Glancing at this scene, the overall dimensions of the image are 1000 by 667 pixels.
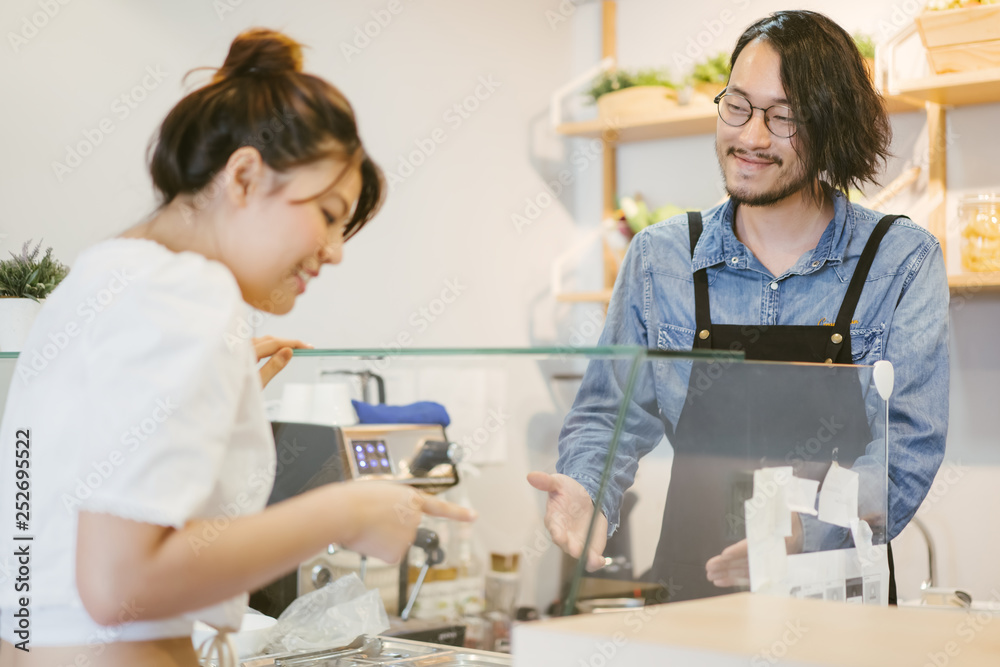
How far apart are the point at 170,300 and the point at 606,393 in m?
0.31

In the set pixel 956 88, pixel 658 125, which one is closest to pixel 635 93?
pixel 658 125

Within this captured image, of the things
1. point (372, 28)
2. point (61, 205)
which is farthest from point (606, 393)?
point (372, 28)

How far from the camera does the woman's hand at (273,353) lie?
0.84m

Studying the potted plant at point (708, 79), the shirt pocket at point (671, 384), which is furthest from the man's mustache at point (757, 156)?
the potted plant at point (708, 79)

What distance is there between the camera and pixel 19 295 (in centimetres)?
143

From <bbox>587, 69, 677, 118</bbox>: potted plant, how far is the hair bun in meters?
2.19

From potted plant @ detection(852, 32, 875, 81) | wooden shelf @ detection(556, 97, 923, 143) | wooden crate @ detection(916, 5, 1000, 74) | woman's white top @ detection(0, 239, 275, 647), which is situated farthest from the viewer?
wooden shelf @ detection(556, 97, 923, 143)

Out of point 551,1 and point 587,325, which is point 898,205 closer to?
point 587,325

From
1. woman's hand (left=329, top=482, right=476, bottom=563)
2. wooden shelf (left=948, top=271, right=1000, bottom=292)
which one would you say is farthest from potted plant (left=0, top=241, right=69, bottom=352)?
wooden shelf (left=948, top=271, right=1000, bottom=292)

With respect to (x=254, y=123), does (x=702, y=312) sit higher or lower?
lower

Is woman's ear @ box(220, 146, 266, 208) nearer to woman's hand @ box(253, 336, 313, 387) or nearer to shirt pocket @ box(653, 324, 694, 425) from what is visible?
woman's hand @ box(253, 336, 313, 387)

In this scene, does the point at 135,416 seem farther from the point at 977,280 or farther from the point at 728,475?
the point at 977,280

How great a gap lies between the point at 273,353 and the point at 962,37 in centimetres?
201

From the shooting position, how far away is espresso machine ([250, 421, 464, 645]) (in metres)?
0.71
